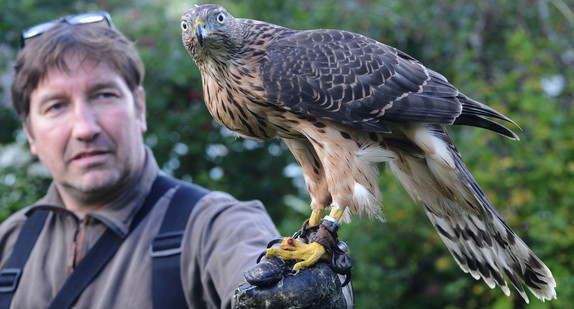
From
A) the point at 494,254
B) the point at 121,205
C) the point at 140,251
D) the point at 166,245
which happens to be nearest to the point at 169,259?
the point at 166,245

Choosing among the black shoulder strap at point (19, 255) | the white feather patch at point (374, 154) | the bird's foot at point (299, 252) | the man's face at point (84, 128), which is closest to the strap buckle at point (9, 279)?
the black shoulder strap at point (19, 255)

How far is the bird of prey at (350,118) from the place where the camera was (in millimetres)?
2406

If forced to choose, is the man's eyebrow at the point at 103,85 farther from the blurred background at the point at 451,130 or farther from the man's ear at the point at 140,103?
the blurred background at the point at 451,130

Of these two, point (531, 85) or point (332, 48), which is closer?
point (332, 48)

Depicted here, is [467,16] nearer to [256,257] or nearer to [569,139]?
[569,139]

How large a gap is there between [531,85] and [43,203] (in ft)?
11.0

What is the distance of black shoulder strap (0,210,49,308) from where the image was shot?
2.97 meters

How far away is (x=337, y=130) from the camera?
2.46 meters

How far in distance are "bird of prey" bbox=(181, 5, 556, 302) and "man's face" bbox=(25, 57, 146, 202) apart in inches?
31.2

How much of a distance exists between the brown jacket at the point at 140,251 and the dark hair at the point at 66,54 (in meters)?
0.56

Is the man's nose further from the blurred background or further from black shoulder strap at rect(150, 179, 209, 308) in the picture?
the blurred background

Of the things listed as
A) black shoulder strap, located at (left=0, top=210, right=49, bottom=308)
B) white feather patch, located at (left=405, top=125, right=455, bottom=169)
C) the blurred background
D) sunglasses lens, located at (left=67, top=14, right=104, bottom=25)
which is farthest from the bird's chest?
the blurred background

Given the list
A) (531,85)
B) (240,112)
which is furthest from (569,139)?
(240,112)

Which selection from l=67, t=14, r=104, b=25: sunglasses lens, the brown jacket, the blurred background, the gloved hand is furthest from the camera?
the blurred background
